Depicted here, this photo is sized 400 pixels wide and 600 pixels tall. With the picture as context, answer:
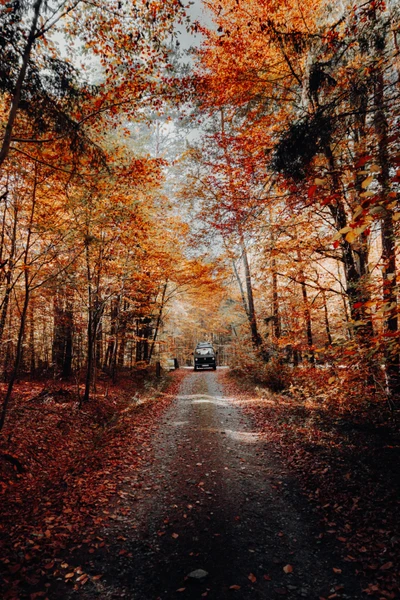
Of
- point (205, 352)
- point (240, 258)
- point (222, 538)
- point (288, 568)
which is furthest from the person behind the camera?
point (205, 352)

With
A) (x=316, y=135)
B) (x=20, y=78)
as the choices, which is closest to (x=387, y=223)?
(x=316, y=135)

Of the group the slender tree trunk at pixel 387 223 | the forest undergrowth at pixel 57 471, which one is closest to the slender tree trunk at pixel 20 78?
the slender tree trunk at pixel 387 223

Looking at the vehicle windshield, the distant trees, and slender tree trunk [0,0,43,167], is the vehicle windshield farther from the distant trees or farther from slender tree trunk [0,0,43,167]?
slender tree trunk [0,0,43,167]

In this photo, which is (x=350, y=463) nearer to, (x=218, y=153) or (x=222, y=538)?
(x=222, y=538)

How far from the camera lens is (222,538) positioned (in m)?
3.70

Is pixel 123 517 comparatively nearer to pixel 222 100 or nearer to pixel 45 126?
pixel 45 126

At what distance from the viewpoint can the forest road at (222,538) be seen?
9.79 ft

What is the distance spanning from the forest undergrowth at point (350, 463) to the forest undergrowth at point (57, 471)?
3.11 m

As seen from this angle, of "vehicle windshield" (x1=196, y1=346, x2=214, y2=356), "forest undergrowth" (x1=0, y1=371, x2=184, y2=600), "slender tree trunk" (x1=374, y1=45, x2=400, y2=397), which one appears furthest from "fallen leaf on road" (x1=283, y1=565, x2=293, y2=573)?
"vehicle windshield" (x1=196, y1=346, x2=214, y2=356)

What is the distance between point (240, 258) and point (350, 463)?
15.1 feet

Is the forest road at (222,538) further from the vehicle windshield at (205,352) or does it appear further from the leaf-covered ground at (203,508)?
the vehicle windshield at (205,352)

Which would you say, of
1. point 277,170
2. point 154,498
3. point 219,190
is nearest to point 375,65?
point 277,170

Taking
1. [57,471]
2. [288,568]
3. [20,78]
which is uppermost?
[20,78]

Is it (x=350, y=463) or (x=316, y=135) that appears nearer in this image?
(x=316, y=135)
